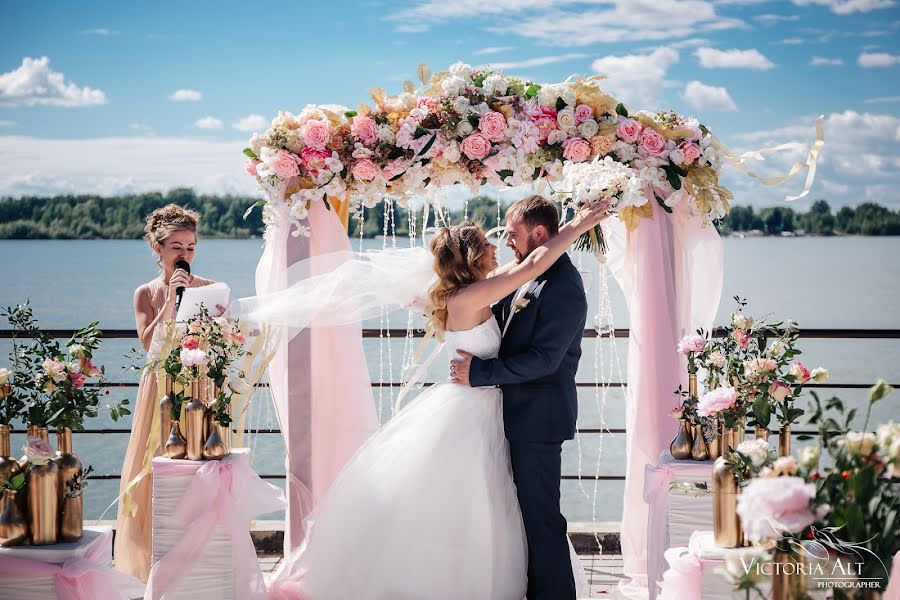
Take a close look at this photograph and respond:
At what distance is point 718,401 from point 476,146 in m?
1.62

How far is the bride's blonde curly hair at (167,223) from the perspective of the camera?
421 cm

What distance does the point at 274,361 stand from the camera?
4320mm

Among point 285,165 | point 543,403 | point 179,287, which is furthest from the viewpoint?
point 285,165

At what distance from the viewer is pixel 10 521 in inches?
119

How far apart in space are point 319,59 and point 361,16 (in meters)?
3.44

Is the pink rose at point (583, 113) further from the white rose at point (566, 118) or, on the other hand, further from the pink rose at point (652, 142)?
the pink rose at point (652, 142)

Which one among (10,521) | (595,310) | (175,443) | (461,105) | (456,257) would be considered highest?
(461,105)

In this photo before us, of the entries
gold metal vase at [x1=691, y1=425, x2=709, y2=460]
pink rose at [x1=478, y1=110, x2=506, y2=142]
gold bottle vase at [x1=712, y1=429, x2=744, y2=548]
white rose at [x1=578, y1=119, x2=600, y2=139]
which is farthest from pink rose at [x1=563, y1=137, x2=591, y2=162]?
gold bottle vase at [x1=712, y1=429, x2=744, y2=548]

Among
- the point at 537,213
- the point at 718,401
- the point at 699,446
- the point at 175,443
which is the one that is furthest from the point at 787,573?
the point at 175,443

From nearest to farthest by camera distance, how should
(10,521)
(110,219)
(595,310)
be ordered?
(10,521), (110,219), (595,310)

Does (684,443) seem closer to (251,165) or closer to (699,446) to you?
(699,446)

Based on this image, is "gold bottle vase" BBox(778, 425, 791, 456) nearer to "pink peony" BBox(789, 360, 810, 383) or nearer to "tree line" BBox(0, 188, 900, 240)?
"pink peony" BBox(789, 360, 810, 383)

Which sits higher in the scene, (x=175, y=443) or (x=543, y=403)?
(x=543, y=403)

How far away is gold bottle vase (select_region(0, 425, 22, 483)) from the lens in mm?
3018
